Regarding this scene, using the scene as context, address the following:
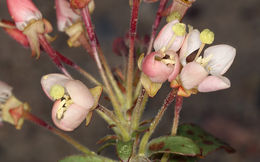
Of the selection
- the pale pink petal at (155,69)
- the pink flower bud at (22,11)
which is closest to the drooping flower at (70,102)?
the pale pink petal at (155,69)

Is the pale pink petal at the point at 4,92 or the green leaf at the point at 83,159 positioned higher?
the pale pink petal at the point at 4,92

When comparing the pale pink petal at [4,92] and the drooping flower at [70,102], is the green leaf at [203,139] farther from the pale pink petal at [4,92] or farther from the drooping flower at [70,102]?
Result: the pale pink petal at [4,92]

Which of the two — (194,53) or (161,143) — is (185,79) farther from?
(161,143)

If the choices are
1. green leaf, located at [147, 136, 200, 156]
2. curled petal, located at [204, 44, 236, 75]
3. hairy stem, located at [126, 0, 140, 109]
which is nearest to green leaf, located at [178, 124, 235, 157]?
green leaf, located at [147, 136, 200, 156]

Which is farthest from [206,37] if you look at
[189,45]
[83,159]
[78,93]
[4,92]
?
[4,92]

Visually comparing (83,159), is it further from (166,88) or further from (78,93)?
(166,88)

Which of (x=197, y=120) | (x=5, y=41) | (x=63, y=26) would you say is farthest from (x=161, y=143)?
(x=5, y=41)

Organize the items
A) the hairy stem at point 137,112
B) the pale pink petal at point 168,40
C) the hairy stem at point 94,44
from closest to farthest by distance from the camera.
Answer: the pale pink petal at point 168,40, the hairy stem at point 137,112, the hairy stem at point 94,44
